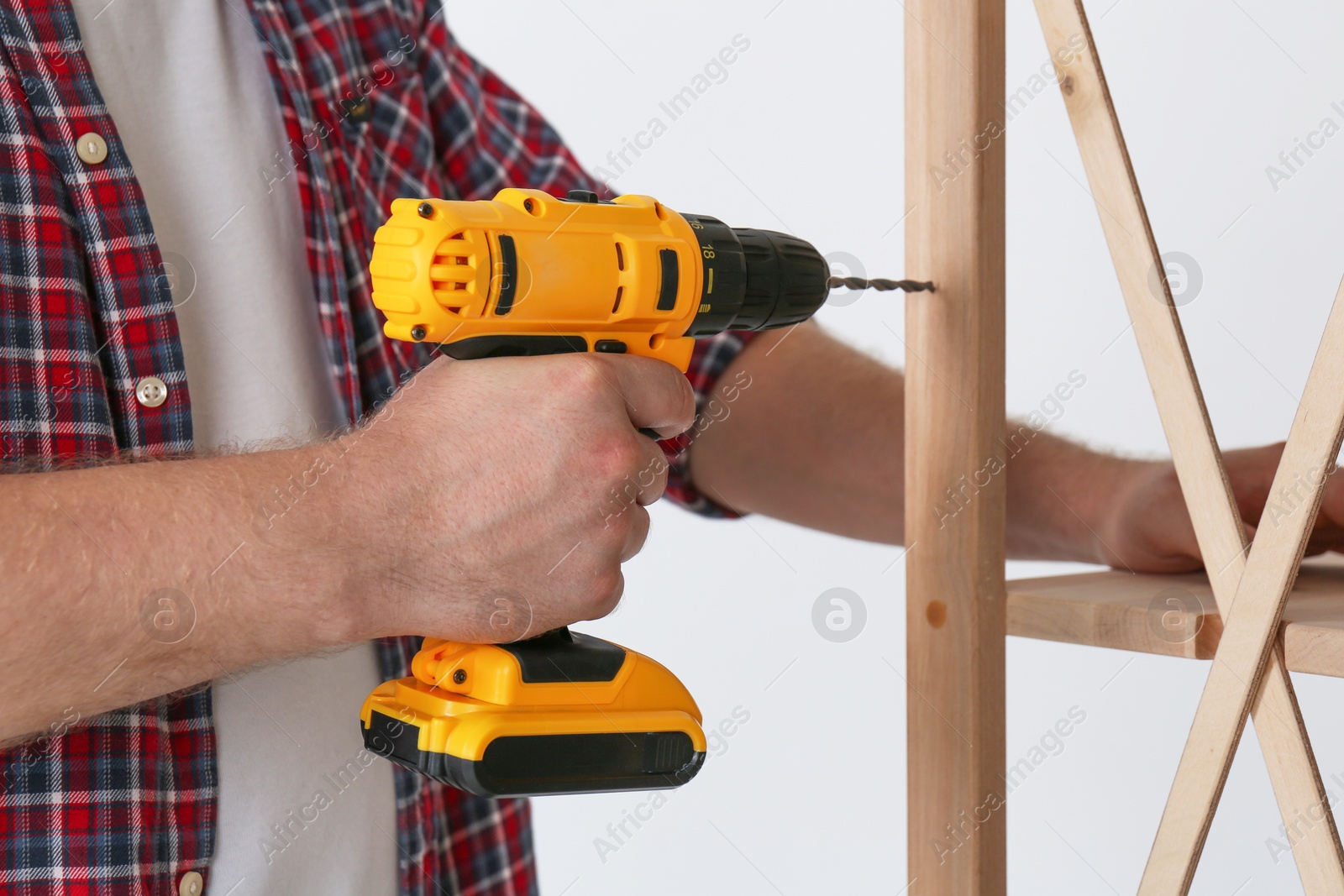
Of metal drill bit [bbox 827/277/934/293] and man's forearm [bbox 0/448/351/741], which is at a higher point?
metal drill bit [bbox 827/277/934/293]

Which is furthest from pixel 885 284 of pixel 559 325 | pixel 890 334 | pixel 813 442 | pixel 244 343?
pixel 890 334

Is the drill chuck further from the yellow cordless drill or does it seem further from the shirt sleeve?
the shirt sleeve

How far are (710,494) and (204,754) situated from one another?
0.56m

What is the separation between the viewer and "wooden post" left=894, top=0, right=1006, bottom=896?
81 centimetres

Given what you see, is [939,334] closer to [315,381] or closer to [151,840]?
[315,381]

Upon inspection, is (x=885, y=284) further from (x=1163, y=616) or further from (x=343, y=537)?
(x=343, y=537)

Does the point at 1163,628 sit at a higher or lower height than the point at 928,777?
higher

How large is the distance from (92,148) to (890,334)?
121cm

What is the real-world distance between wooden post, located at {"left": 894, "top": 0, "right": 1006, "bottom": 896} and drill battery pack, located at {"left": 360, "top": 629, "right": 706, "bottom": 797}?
0.18m

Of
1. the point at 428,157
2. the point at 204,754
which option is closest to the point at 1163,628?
the point at 204,754

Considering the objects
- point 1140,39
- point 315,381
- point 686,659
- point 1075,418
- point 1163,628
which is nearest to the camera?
point 1163,628

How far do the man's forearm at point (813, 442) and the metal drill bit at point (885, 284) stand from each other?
28 centimetres

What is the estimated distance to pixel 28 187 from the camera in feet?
2.60

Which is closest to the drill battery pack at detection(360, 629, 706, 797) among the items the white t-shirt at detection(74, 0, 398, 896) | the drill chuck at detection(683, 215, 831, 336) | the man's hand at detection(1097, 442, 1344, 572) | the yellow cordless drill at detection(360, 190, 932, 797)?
the yellow cordless drill at detection(360, 190, 932, 797)
